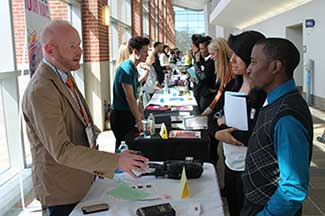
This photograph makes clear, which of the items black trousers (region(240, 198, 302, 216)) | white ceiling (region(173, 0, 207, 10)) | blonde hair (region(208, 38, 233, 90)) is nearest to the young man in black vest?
black trousers (region(240, 198, 302, 216))

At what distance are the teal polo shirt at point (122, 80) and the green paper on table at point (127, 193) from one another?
191 cm

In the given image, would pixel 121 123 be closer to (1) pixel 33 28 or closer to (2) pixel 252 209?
(1) pixel 33 28

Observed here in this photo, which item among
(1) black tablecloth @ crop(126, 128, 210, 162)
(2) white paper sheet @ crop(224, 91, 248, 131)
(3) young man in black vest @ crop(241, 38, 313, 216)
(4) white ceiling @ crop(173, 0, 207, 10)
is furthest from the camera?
(4) white ceiling @ crop(173, 0, 207, 10)

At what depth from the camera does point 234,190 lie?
220cm

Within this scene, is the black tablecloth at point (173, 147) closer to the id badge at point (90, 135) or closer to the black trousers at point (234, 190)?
the black trousers at point (234, 190)

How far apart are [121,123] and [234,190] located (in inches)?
72.1

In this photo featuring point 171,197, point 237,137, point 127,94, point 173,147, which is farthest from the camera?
point 127,94

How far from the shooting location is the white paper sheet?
2.00 m

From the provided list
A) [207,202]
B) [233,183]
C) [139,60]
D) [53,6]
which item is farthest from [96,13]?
[207,202]

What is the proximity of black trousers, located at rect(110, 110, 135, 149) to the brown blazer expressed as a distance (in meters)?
2.00

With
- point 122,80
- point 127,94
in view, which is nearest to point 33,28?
point 122,80

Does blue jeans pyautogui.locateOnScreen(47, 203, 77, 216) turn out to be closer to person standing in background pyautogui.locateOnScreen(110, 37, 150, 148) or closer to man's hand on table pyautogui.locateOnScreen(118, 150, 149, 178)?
man's hand on table pyautogui.locateOnScreen(118, 150, 149, 178)

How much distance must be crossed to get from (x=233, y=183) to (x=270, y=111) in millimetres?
894

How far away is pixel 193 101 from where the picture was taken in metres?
5.28
